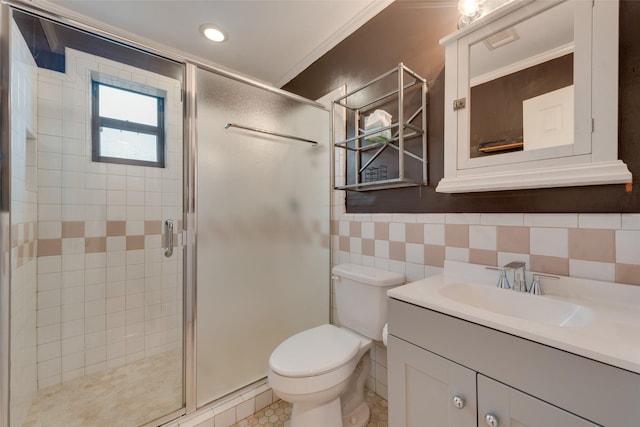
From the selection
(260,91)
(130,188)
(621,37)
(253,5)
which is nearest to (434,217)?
(621,37)

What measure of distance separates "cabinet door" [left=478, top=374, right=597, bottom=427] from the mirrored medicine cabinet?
2.15ft

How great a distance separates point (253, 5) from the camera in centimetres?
151

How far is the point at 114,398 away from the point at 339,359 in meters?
1.36

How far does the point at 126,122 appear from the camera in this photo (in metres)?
1.64

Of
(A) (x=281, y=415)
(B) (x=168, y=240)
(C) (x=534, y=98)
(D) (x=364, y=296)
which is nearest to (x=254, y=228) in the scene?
(B) (x=168, y=240)

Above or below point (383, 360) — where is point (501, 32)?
above

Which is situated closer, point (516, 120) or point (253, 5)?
point (516, 120)

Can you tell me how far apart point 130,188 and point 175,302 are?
0.84 m

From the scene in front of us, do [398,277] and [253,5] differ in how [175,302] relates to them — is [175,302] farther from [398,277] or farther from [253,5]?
[253,5]

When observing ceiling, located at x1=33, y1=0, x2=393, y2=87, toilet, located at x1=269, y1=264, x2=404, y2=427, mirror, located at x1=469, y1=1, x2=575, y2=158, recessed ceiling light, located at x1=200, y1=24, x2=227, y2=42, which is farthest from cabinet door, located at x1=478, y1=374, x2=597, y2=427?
recessed ceiling light, located at x1=200, y1=24, x2=227, y2=42

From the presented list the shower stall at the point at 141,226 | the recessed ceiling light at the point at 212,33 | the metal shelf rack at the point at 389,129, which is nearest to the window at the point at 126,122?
the shower stall at the point at 141,226

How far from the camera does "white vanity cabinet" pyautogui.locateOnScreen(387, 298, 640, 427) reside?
516 mm

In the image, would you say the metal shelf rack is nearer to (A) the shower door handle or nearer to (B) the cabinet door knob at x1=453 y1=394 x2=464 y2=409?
(B) the cabinet door knob at x1=453 y1=394 x2=464 y2=409

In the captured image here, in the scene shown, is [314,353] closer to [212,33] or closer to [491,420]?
[491,420]
